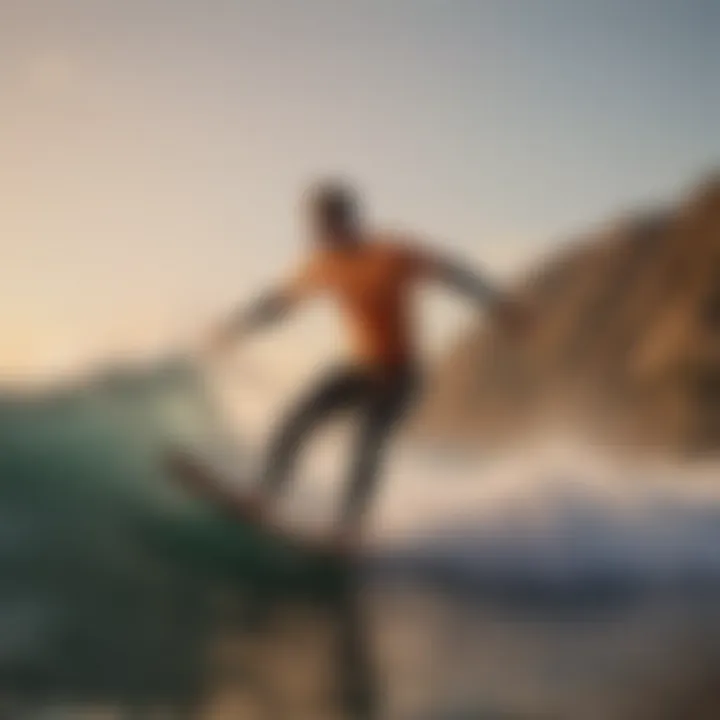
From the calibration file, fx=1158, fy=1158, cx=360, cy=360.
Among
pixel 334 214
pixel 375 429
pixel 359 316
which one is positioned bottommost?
pixel 375 429

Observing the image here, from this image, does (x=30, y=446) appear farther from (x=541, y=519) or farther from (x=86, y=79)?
(x=541, y=519)

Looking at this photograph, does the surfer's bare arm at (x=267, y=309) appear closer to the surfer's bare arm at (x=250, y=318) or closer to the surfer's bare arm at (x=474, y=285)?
the surfer's bare arm at (x=250, y=318)

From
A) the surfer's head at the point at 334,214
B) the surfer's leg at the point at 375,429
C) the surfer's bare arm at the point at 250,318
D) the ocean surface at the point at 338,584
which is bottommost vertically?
the ocean surface at the point at 338,584

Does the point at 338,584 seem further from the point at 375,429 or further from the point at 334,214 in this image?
the point at 334,214

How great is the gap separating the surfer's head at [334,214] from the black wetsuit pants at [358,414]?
0.51 feet

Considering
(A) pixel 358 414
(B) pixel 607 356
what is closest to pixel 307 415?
(A) pixel 358 414

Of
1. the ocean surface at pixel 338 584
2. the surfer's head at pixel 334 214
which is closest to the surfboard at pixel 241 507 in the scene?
the ocean surface at pixel 338 584

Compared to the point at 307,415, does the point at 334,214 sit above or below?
above

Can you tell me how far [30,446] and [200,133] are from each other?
42 cm

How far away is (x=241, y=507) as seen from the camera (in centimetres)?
131

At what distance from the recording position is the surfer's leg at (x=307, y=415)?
1.32 meters

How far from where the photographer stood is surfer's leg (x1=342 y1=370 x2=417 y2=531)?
4.32 ft

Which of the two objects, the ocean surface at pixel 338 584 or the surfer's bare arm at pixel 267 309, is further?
the surfer's bare arm at pixel 267 309

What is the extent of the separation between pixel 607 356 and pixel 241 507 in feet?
1.52
